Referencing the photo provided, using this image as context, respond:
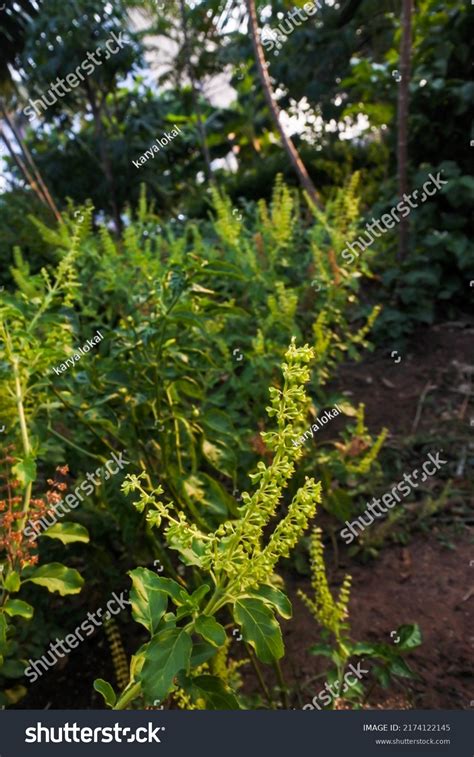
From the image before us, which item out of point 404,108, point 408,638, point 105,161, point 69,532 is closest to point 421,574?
point 408,638

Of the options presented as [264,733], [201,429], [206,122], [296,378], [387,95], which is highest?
[206,122]

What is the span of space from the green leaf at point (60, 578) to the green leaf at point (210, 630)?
0.43 meters

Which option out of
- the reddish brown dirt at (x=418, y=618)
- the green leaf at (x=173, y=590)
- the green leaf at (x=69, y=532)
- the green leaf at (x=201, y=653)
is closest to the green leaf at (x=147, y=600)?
the green leaf at (x=173, y=590)

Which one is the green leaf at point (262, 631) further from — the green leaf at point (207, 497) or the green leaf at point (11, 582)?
the green leaf at point (207, 497)

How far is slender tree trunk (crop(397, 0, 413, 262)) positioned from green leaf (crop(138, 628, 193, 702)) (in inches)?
137

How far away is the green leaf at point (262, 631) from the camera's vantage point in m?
1.14

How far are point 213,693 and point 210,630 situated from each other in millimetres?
173

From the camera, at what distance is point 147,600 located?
4.00ft

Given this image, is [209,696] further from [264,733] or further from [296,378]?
[296,378]

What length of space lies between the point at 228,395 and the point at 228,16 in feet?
15.5

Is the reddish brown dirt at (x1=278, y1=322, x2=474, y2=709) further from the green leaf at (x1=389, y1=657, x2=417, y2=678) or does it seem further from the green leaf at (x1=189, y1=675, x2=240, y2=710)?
the green leaf at (x1=189, y1=675, x2=240, y2=710)

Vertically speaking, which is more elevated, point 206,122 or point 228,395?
point 206,122

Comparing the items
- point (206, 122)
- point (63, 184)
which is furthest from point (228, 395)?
point (206, 122)

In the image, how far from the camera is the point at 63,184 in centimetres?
778
